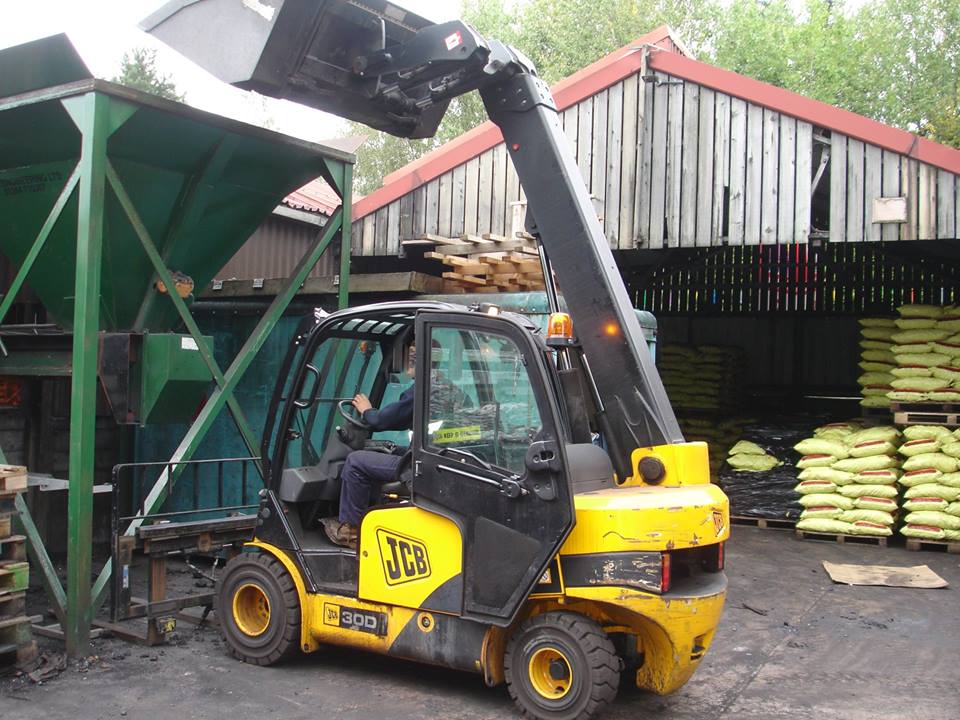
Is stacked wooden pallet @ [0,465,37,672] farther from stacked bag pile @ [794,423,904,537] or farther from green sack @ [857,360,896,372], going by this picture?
green sack @ [857,360,896,372]

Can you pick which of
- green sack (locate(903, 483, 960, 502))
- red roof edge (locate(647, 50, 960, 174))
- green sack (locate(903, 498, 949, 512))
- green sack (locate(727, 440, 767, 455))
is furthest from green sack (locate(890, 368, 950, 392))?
red roof edge (locate(647, 50, 960, 174))

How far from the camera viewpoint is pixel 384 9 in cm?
636

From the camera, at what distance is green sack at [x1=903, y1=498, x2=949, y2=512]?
1005cm

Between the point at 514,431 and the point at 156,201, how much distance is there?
396 cm

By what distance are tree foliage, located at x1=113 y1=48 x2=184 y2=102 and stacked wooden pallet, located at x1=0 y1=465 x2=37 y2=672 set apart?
20884 mm

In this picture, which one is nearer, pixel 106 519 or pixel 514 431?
pixel 514 431

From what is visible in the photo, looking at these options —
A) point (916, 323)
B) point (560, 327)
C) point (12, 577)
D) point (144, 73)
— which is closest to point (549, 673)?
point (560, 327)

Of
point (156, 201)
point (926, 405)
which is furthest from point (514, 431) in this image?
point (926, 405)

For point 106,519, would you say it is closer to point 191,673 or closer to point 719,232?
point 191,673

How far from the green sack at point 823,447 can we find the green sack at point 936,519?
994mm

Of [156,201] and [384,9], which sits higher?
[384,9]

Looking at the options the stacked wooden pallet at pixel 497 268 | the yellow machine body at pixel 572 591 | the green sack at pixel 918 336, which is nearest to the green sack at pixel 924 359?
the green sack at pixel 918 336

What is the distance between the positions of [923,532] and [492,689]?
660cm

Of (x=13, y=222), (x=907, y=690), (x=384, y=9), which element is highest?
(x=384, y=9)
